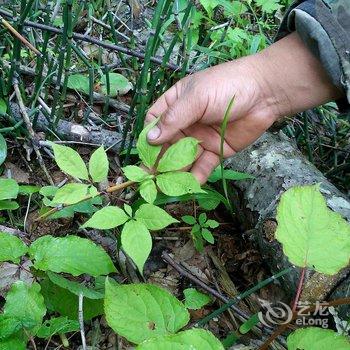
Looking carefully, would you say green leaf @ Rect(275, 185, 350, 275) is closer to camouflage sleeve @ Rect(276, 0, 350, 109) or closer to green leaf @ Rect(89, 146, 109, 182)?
green leaf @ Rect(89, 146, 109, 182)

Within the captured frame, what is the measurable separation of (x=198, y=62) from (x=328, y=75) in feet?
2.26

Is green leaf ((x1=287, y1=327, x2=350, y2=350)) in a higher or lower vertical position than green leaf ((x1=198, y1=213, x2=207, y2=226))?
higher

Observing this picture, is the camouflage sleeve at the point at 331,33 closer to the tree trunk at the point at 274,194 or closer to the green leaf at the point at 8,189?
the tree trunk at the point at 274,194

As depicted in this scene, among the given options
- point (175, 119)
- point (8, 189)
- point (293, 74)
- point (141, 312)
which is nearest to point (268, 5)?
point (293, 74)

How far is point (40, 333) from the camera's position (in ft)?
2.77

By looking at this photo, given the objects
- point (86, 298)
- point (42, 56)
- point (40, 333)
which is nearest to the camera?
point (40, 333)

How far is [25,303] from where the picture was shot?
864 mm

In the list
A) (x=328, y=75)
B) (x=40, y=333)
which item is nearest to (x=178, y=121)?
(x=328, y=75)

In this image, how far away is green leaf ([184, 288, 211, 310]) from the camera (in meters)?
1.06

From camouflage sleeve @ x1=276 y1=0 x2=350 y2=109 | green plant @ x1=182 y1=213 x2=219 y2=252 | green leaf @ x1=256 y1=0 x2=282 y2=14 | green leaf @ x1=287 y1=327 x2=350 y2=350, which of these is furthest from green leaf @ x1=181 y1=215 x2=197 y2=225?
green leaf @ x1=256 y1=0 x2=282 y2=14

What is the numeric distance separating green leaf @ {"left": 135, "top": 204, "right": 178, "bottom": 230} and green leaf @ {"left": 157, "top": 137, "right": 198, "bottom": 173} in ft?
0.26

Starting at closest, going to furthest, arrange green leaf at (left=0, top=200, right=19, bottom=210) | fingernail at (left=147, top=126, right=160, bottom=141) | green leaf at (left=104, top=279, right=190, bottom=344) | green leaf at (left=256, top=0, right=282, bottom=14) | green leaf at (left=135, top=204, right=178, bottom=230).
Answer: green leaf at (left=104, top=279, right=190, bottom=344)
green leaf at (left=135, top=204, right=178, bottom=230)
fingernail at (left=147, top=126, right=160, bottom=141)
green leaf at (left=0, top=200, right=19, bottom=210)
green leaf at (left=256, top=0, right=282, bottom=14)

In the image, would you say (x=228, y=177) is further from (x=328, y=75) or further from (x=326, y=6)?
(x=326, y=6)

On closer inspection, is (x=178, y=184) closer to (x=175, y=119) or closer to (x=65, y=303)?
(x=175, y=119)
